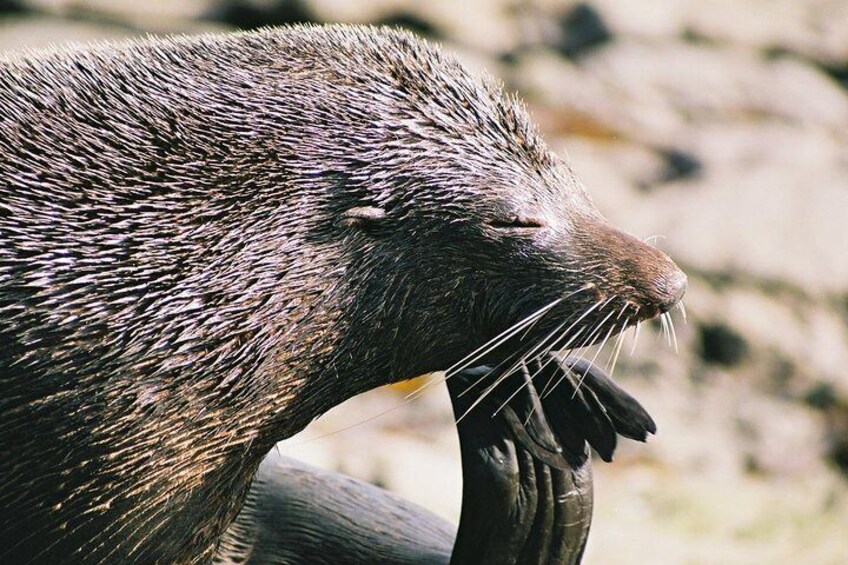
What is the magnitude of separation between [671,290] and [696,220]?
5.53 m

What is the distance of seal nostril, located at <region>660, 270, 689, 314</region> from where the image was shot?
304 cm

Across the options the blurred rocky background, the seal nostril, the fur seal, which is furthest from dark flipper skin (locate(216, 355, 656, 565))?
the blurred rocky background

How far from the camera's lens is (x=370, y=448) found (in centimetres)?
705

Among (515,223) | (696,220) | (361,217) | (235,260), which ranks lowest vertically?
(235,260)

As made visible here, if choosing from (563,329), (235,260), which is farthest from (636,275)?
(235,260)

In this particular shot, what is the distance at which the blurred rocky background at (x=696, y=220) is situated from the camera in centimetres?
717

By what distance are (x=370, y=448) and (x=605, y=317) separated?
4.12 metres

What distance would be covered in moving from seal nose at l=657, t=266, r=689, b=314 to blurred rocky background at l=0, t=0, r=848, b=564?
3.58 m

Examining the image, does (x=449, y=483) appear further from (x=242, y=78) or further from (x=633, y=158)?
(x=242, y=78)

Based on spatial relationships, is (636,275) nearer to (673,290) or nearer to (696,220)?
(673,290)

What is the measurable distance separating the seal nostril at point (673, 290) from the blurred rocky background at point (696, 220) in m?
3.58

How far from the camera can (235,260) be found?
2.84 meters

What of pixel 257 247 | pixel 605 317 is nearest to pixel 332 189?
pixel 257 247

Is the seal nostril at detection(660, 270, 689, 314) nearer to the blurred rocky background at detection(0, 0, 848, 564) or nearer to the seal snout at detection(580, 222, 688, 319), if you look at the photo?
the seal snout at detection(580, 222, 688, 319)
